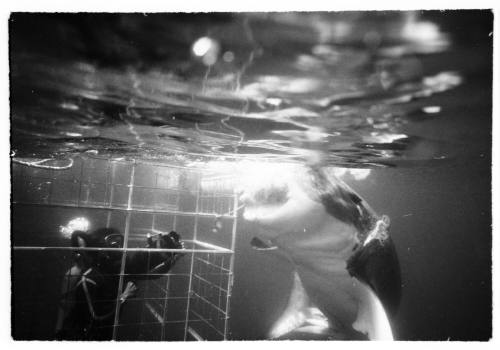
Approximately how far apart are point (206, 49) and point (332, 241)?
4824mm

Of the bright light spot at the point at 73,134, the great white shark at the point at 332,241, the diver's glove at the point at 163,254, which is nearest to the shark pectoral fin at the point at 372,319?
the great white shark at the point at 332,241

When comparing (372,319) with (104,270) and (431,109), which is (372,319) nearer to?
(431,109)

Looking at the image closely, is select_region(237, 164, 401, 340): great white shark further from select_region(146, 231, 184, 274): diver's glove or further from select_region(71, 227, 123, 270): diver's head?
select_region(71, 227, 123, 270): diver's head

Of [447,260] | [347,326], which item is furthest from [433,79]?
[447,260]

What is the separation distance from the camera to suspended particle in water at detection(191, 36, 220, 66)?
2346 mm

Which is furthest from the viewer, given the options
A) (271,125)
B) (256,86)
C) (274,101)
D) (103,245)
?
(103,245)

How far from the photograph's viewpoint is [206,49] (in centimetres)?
242

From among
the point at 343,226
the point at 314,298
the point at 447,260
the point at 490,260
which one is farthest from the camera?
the point at 447,260

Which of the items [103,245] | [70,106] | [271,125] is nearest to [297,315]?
[103,245]

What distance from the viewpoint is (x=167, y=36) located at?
230 centimetres

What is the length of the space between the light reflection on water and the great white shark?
51.3 inches

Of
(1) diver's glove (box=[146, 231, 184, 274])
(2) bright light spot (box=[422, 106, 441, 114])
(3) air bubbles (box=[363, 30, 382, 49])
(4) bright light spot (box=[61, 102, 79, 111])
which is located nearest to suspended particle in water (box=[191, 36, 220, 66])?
(3) air bubbles (box=[363, 30, 382, 49])
